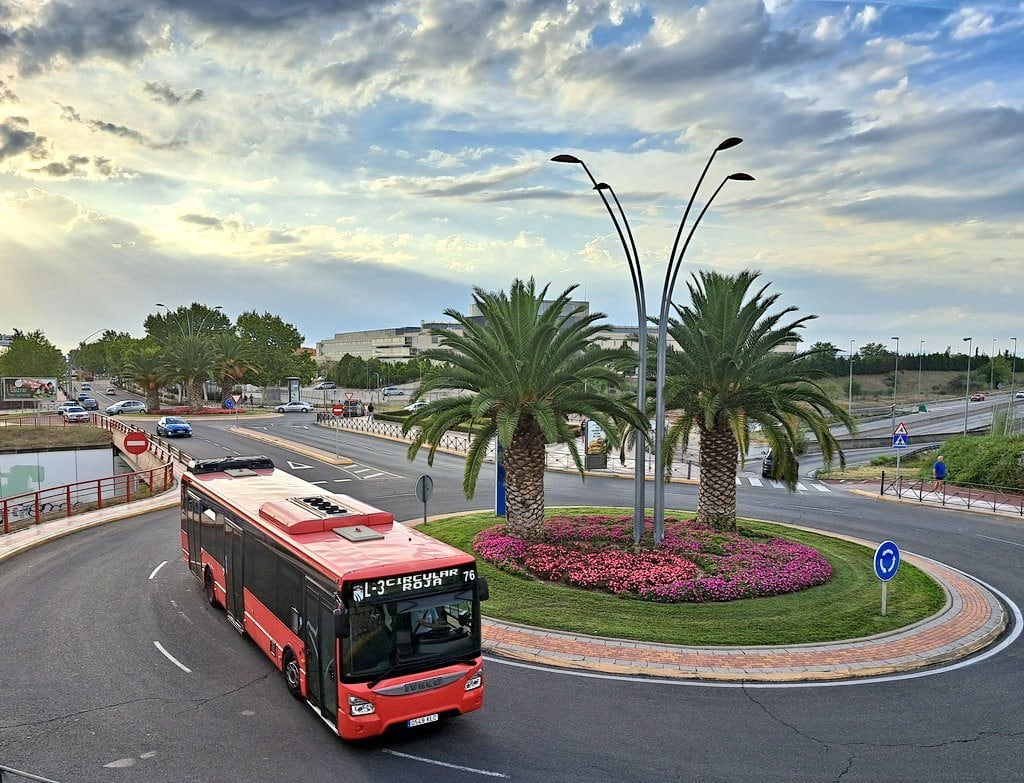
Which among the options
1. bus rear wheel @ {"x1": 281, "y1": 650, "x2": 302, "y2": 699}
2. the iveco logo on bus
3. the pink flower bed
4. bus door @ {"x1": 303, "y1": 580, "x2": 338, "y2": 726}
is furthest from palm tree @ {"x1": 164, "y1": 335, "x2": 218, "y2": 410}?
the iveco logo on bus

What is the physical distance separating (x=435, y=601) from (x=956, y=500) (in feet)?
97.8

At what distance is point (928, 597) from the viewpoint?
16.9 m

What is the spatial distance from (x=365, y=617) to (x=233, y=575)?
5.70m

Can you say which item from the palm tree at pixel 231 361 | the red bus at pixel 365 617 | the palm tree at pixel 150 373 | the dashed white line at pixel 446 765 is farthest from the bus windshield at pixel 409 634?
the palm tree at pixel 231 361

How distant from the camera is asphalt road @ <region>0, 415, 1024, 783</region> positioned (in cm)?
902

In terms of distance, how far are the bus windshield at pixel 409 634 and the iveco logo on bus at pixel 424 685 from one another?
0.63 feet

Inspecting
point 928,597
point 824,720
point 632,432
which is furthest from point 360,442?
point 824,720

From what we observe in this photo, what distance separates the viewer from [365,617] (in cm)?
910

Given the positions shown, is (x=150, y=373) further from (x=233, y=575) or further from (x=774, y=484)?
(x=233, y=575)

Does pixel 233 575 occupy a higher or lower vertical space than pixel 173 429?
lower

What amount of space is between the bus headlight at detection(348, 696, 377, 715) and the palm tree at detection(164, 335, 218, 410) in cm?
6743

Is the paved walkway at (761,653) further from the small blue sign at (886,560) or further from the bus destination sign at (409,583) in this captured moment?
the bus destination sign at (409,583)

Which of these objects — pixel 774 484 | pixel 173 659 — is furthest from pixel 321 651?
pixel 774 484

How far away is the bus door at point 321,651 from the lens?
30.4 ft
